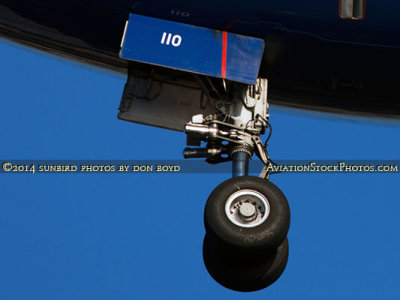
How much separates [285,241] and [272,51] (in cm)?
240

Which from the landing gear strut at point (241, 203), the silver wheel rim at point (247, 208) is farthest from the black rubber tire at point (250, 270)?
the silver wheel rim at point (247, 208)

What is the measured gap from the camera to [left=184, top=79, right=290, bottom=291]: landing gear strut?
1143 centimetres

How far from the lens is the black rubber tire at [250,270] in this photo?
12.2 m

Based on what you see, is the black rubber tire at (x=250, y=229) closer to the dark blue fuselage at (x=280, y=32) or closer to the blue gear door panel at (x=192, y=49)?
the blue gear door panel at (x=192, y=49)

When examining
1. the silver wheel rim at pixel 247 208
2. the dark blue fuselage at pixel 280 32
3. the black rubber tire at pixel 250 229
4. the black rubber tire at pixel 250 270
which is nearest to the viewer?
the black rubber tire at pixel 250 229

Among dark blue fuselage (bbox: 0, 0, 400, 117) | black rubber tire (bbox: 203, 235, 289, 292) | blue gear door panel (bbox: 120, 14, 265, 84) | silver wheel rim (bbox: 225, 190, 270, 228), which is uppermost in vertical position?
dark blue fuselage (bbox: 0, 0, 400, 117)

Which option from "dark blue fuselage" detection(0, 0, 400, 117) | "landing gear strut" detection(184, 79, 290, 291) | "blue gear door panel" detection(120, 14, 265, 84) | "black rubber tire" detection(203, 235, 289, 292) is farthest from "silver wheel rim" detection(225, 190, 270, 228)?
"dark blue fuselage" detection(0, 0, 400, 117)

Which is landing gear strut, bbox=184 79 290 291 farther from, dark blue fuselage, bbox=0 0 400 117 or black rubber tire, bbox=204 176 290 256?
dark blue fuselage, bbox=0 0 400 117

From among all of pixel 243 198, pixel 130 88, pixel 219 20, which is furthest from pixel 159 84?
pixel 243 198

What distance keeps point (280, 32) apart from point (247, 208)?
2321 millimetres

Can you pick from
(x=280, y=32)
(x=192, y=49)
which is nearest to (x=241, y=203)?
(x=192, y=49)

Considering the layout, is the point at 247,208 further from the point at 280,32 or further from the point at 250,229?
the point at 280,32

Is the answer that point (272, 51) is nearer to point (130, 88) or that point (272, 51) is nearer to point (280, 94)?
point (280, 94)

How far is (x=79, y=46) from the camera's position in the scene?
13211mm
